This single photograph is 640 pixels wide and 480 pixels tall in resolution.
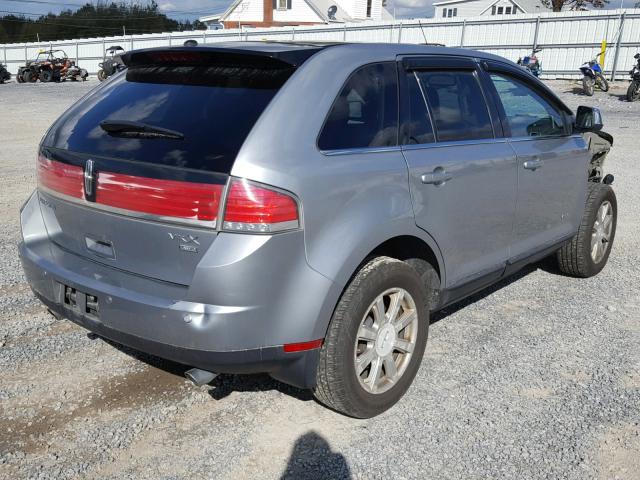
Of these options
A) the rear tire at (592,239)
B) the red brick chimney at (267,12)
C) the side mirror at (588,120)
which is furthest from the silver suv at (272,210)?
the red brick chimney at (267,12)

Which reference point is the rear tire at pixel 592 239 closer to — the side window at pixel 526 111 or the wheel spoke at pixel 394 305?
the side window at pixel 526 111

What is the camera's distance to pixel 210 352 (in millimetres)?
2668

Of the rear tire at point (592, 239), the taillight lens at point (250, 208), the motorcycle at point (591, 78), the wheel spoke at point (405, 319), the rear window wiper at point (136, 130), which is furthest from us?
the motorcycle at point (591, 78)

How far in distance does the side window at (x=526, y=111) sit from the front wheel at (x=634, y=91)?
15.9 m

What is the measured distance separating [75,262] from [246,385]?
44.8 inches

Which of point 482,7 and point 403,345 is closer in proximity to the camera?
point 403,345

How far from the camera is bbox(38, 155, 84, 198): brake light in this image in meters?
3.00

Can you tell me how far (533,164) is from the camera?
4219 millimetres

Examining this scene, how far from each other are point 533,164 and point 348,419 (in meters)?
2.11

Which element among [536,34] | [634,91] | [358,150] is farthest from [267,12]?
[358,150]

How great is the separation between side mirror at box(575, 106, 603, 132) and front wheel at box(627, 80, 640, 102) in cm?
1556

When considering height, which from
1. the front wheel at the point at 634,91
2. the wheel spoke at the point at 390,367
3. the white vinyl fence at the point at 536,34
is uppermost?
the white vinyl fence at the point at 536,34

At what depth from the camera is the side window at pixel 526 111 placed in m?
4.20

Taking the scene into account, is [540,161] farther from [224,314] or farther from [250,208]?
[224,314]
